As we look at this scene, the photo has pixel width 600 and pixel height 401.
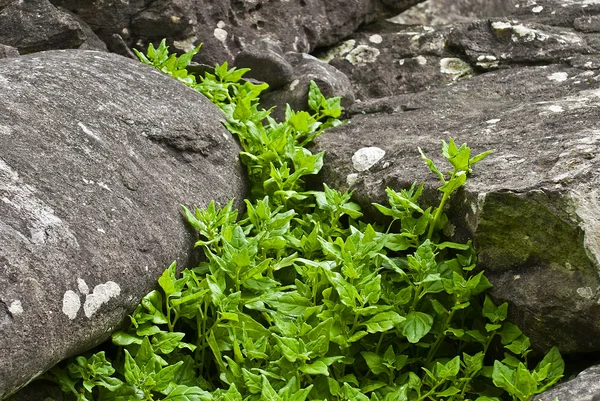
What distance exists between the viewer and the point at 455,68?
15.7ft

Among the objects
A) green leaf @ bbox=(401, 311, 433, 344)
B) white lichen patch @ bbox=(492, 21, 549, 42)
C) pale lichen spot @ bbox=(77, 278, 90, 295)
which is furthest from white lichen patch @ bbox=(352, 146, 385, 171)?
white lichen patch @ bbox=(492, 21, 549, 42)

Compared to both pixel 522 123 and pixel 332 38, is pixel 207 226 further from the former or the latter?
pixel 332 38

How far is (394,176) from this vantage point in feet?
9.78

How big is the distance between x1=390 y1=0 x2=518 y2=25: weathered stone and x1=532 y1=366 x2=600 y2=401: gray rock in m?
3.85

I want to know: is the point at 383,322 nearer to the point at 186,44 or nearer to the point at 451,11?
the point at 186,44

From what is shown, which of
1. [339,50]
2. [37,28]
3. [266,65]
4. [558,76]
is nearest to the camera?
[37,28]

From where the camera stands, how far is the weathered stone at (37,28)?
3715 mm

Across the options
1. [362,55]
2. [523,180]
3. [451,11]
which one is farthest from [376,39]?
[523,180]

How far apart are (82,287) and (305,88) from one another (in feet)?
6.87

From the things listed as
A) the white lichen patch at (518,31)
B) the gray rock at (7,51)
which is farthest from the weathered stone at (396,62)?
the gray rock at (7,51)

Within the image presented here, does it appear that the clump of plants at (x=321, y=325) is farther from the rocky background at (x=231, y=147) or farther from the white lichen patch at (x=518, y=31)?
the white lichen patch at (x=518, y=31)

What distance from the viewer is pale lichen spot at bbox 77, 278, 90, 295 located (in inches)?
86.5

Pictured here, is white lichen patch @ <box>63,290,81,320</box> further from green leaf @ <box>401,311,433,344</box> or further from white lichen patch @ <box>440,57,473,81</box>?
white lichen patch @ <box>440,57,473,81</box>

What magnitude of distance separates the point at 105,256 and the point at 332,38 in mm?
3069
